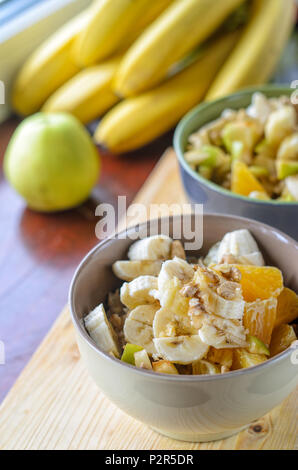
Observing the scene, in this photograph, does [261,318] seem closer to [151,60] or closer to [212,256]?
[212,256]

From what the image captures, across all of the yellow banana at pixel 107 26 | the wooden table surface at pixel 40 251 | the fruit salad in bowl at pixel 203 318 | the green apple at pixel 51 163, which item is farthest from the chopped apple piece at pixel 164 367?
the yellow banana at pixel 107 26

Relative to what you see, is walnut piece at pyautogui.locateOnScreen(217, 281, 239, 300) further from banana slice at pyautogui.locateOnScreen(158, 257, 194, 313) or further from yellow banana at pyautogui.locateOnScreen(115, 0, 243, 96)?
yellow banana at pyautogui.locateOnScreen(115, 0, 243, 96)

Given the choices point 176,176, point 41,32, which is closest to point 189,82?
point 176,176

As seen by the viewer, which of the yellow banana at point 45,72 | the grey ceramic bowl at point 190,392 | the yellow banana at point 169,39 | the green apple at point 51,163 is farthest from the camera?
the yellow banana at point 45,72

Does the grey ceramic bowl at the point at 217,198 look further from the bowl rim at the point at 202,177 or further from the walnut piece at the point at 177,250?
the walnut piece at the point at 177,250

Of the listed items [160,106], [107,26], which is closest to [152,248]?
[160,106]

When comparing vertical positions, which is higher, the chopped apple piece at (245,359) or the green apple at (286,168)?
the chopped apple piece at (245,359)

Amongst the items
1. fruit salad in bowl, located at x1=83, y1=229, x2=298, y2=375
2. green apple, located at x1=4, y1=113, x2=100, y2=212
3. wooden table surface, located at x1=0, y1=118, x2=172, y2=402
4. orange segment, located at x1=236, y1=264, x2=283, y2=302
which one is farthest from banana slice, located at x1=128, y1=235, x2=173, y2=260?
green apple, located at x1=4, y1=113, x2=100, y2=212
